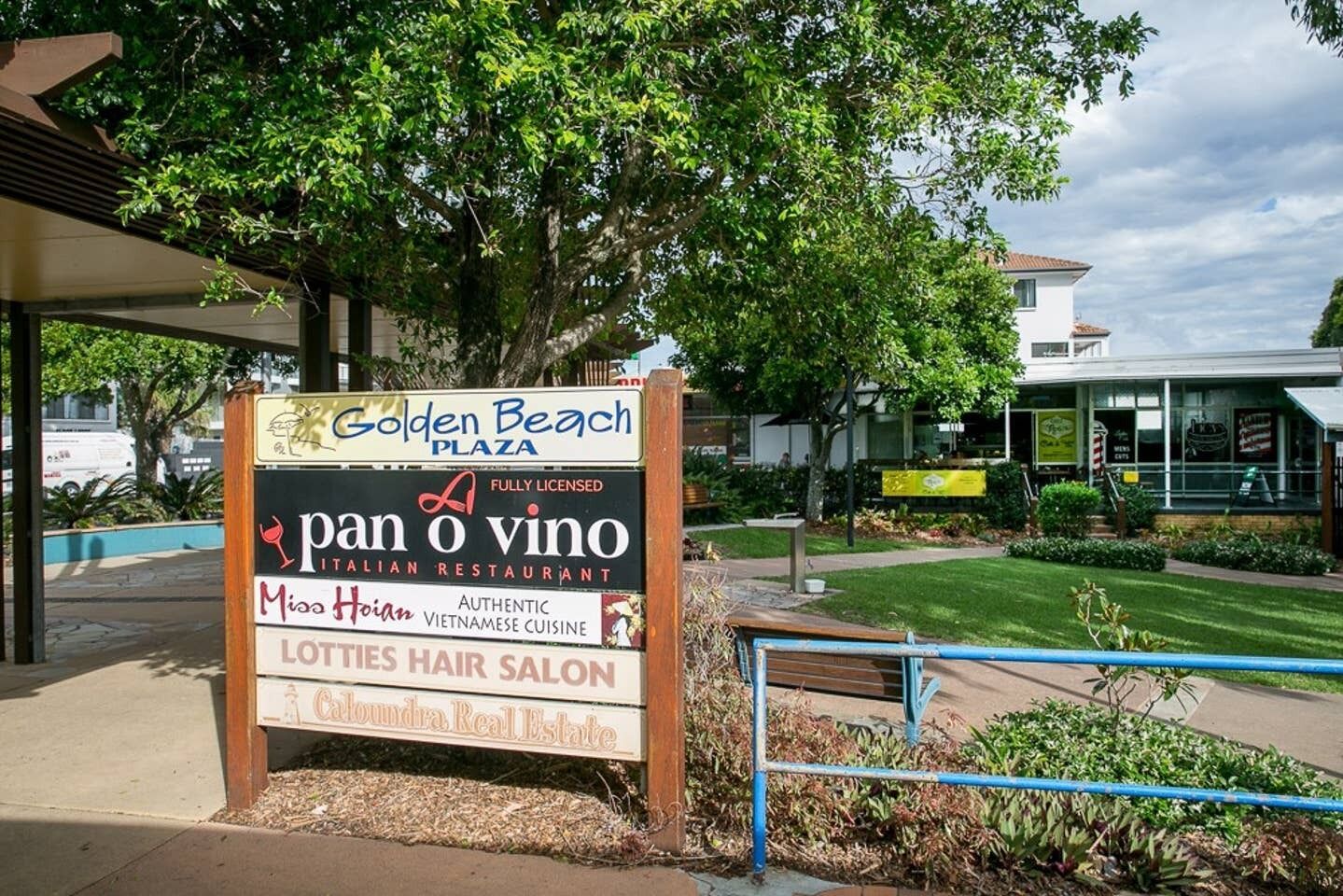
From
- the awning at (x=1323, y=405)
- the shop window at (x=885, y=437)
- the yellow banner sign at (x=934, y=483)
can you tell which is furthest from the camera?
the shop window at (x=885, y=437)

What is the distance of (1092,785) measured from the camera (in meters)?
3.43

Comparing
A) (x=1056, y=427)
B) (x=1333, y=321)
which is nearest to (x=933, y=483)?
(x=1056, y=427)

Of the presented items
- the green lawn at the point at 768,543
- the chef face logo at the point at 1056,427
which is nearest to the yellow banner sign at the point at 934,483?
the green lawn at the point at 768,543

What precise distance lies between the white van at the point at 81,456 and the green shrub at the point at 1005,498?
24.0m

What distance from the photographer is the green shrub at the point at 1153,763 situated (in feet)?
13.5

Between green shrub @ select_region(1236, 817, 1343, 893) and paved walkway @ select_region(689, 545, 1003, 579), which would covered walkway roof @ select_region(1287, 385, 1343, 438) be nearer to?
paved walkway @ select_region(689, 545, 1003, 579)

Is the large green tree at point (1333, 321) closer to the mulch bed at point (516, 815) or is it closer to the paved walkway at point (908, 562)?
the paved walkway at point (908, 562)

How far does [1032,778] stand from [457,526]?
9.03ft

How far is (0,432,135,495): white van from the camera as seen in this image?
90.3 feet

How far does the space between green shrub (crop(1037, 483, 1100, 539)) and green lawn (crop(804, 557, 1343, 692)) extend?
461 centimetres

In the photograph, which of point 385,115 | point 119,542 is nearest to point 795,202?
point 385,115

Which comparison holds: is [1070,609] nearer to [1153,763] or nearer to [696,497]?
[1153,763]

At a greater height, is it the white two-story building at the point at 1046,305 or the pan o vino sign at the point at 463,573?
the white two-story building at the point at 1046,305

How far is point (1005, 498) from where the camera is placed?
20.2 metres
